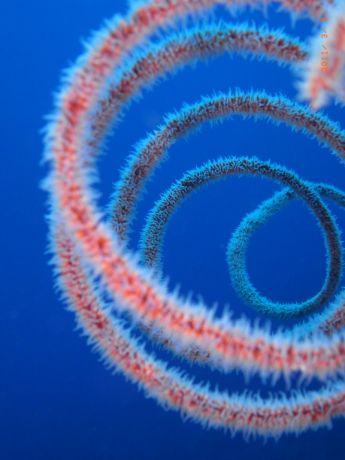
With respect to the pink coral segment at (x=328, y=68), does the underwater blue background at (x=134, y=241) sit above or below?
above

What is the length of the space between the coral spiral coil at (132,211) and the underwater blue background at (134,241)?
9966mm

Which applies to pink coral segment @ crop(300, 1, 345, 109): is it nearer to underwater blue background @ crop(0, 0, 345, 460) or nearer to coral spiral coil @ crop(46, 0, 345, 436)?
coral spiral coil @ crop(46, 0, 345, 436)

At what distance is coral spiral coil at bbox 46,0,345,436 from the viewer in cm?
119

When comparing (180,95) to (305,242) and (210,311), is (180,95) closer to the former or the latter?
(305,242)

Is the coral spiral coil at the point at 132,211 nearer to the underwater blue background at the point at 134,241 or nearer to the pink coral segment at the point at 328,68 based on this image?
the pink coral segment at the point at 328,68

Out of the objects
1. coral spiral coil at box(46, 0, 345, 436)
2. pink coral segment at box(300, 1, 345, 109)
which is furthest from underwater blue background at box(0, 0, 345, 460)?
pink coral segment at box(300, 1, 345, 109)

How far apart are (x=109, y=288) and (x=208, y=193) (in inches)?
640

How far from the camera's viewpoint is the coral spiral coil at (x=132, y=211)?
3.91ft

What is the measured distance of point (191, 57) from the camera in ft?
5.08

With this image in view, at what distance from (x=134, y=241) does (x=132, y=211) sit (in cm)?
866

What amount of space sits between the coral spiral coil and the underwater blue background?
997cm

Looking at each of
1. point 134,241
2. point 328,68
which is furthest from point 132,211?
point 134,241

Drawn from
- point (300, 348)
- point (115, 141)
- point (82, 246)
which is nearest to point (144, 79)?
point (82, 246)

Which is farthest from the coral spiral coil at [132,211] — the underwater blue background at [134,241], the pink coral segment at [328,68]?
the underwater blue background at [134,241]
